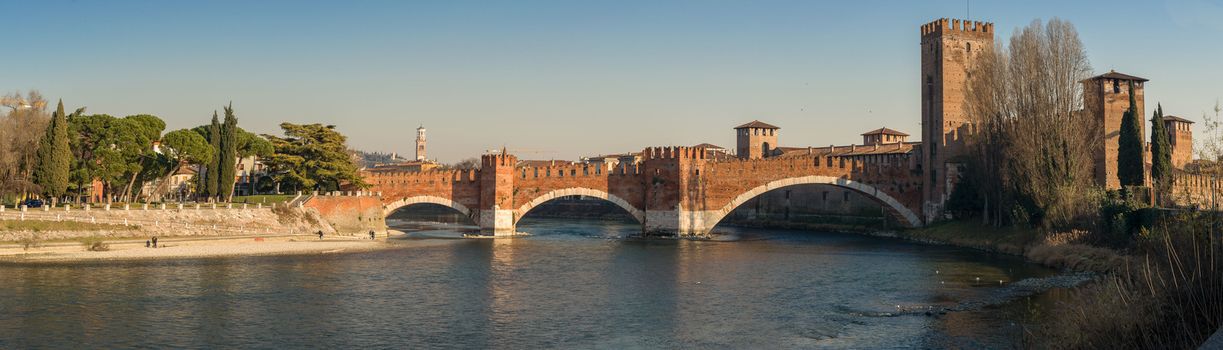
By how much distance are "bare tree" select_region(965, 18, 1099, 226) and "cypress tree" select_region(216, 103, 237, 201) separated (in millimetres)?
35579

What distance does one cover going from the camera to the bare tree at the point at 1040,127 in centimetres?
3312

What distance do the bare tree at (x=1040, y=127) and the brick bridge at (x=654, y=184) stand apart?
36.2 feet

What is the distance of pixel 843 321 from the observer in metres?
19.4

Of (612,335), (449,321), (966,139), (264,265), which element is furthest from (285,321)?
(966,139)

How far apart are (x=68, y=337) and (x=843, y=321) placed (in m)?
15.4

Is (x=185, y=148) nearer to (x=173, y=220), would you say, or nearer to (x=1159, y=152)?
(x=173, y=220)

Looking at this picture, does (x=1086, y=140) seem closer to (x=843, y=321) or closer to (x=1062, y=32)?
(x=1062, y=32)

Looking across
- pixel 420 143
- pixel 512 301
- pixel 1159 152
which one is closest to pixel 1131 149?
pixel 1159 152

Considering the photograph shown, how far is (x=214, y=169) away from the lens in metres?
44.5

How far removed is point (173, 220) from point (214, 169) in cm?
778

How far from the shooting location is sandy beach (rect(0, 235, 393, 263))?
30.0m

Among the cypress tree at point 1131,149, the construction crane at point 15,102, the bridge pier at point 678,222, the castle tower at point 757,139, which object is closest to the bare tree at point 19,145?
the construction crane at point 15,102

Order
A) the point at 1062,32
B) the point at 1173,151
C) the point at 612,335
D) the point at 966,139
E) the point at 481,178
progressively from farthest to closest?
the point at 1173,151 → the point at 481,178 → the point at 966,139 → the point at 1062,32 → the point at 612,335

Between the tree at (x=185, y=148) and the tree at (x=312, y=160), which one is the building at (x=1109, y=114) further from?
the tree at (x=185, y=148)
